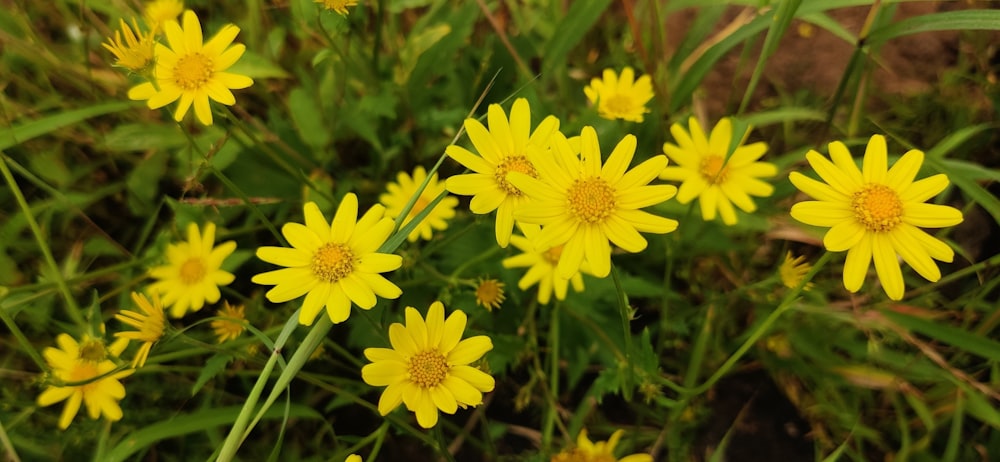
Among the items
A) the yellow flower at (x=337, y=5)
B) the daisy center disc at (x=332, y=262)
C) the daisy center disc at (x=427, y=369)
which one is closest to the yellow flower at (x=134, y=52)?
the yellow flower at (x=337, y=5)

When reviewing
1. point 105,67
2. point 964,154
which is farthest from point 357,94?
point 964,154

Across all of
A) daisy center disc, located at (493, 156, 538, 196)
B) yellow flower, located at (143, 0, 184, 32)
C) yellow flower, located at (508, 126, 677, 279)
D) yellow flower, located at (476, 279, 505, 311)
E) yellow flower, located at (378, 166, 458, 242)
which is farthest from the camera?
yellow flower, located at (143, 0, 184, 32)

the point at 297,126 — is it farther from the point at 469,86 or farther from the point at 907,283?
the point at 907,283

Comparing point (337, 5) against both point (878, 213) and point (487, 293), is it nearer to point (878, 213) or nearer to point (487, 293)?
point (487, 293)

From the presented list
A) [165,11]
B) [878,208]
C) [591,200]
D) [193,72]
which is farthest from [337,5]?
[878,208]

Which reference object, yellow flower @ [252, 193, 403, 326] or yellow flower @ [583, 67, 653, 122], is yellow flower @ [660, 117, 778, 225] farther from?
yellow flower @ [252, 193, 403, 326]

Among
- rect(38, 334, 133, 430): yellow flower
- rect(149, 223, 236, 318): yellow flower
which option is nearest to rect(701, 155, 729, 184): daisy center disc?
rect(149, 223, 236, 318): yellow flower

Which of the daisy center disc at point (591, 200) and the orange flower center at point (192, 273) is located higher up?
the orange flower center at point (192, 273)

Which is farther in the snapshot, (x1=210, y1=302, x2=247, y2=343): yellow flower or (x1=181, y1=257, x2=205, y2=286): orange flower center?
(x1=181, y1=257, x2=205, y2=286): orange flower center

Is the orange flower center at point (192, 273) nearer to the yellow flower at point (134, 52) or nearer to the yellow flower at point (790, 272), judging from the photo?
the yellow flower at point (134, 52)
